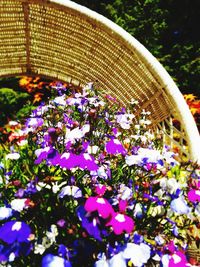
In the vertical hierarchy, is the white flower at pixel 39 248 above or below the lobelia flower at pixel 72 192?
below

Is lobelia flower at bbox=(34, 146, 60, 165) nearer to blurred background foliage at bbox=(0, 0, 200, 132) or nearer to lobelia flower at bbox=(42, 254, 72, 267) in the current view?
lobelia flower at bbox=(42, 254, 72, 267)

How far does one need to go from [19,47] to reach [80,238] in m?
1.72

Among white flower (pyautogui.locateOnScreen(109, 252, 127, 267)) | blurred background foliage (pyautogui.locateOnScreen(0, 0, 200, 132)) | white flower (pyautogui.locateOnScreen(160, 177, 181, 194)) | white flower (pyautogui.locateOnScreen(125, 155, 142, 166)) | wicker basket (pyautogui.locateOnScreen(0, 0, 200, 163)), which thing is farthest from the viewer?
blurred background foliage (pyautogui.locateOnScreen(0, 0, 200, 132))

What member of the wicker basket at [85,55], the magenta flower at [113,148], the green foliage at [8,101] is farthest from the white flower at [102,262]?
the green foliage at [8,101]

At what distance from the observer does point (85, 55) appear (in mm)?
2299

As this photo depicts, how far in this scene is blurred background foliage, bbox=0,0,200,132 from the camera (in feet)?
13.0

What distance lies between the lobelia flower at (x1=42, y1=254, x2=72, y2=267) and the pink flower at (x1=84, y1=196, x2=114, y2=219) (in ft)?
0.39

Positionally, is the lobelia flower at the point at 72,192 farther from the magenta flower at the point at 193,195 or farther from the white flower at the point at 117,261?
the magenta flower at the point at 193,195

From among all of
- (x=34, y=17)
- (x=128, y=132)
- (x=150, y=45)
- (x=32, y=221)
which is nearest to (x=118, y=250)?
(x=32, y=221)

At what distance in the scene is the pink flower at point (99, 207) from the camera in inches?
32.0

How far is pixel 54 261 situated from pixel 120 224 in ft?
0.52

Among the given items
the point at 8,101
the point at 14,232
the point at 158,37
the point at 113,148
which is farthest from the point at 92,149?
the point at 158,37

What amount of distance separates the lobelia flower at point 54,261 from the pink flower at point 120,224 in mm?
120

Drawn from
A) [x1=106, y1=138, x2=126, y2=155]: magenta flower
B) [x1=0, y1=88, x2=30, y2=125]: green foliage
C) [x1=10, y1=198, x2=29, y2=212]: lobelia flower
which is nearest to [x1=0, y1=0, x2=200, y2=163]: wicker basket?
[x1=106, y1=138, x2=126, y2=155]: magenta flower
